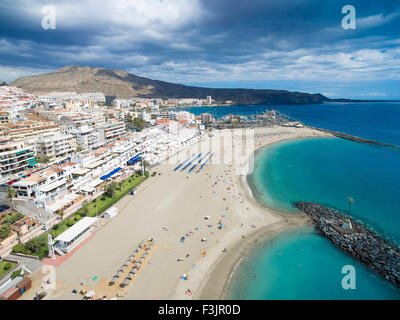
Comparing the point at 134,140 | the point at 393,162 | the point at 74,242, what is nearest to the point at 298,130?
the point at 393,162

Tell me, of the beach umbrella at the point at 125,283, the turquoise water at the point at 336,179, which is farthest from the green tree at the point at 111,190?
the turquoise water at the point at 336,179

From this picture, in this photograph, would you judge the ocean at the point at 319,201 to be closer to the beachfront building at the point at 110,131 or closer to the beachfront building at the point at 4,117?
the beachfront building at the point at 110,131

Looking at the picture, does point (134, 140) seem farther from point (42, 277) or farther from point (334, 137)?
point (334, 137)

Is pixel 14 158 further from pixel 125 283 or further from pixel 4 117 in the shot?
pixel 125 283

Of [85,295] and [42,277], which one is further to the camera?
[42,277]

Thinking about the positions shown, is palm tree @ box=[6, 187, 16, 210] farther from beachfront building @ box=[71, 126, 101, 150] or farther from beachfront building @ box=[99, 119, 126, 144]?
beachfront building @ box=[99, 119, 126, 144]

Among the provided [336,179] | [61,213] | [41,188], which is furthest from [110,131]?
[336,179]
